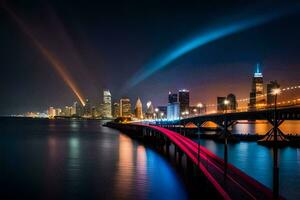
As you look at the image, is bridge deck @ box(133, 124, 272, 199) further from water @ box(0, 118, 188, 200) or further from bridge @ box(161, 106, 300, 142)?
bridge @ box(161, 106, 300, 142)

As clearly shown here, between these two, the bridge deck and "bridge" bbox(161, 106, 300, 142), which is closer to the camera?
the bridge deck

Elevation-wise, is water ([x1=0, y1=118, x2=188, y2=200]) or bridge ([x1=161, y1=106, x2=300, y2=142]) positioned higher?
bridge ([x1=161, y1=106, x2=300, y2=142])

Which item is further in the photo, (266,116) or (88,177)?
(266,116)

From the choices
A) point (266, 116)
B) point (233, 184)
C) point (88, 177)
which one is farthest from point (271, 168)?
point (233, 184)

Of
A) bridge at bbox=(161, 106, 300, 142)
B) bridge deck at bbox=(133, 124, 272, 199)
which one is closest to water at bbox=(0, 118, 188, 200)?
bridge deck at bbox=(133, 124, 272, 199)

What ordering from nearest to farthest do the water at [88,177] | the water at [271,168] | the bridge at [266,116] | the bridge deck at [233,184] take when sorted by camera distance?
the bridge deck at [233,184]
the water at [88,177]
the water at [271,168]
the bridge at [266,116]

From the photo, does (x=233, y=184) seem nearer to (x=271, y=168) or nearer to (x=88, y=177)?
(x=88, y=177)

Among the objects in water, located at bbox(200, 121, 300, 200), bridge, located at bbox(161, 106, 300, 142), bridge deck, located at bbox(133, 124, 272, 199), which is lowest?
water, located at bbox(200, 121, 300, 200)

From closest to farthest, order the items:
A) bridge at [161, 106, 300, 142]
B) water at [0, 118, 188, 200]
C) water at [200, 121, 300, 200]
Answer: water at [0, 118, 188, 200], water at [200, 121, 300, 200], bridge at [161, 106, 300, 142]

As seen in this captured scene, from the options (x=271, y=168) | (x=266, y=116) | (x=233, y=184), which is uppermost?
(x=266, y=116)

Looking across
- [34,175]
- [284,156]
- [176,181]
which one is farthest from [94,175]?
[284,156]

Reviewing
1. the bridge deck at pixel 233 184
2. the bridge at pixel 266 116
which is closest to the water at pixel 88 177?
the bridge deck at pixel 233 184

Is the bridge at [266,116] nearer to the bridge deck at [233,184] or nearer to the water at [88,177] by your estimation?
the bridge deck at [233,184]

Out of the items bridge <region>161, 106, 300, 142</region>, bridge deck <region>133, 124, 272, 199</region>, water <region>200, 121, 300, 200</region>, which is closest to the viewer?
bridge deck <region>133, 124, 272, 199</region>
